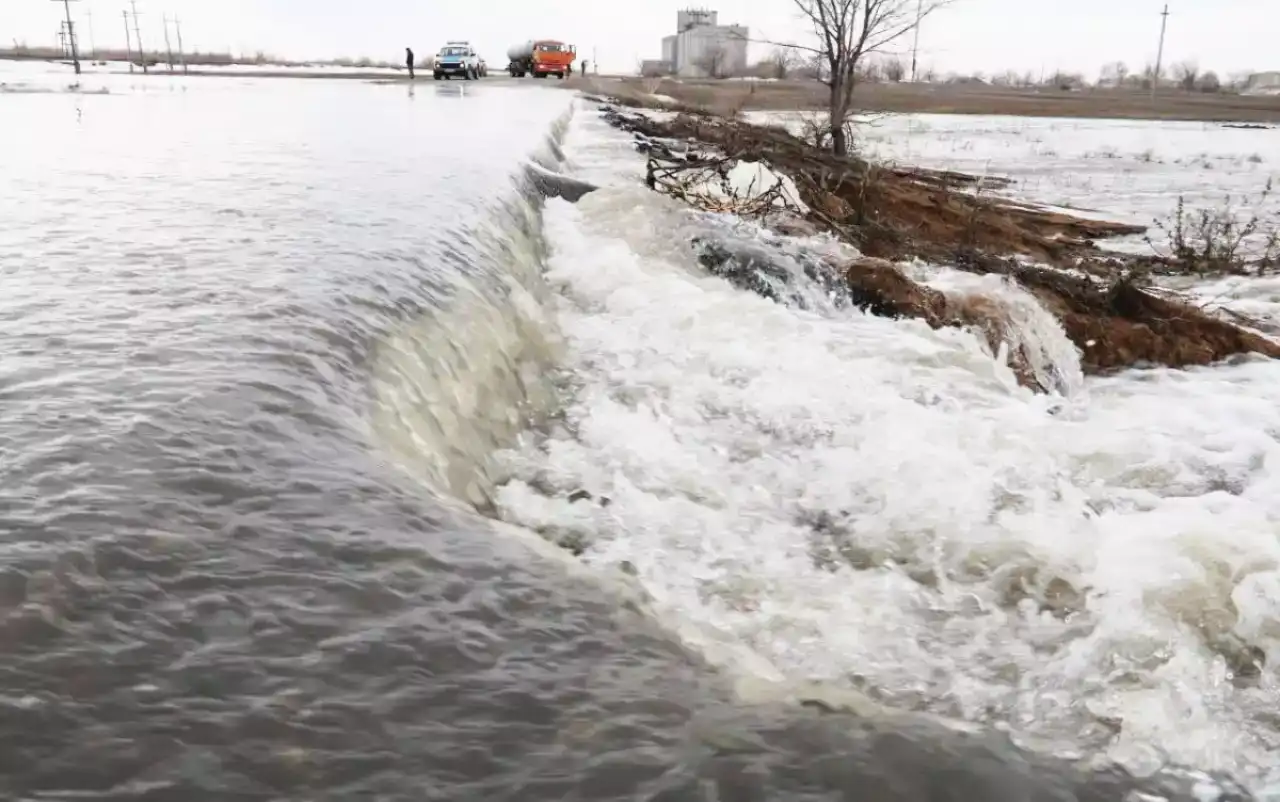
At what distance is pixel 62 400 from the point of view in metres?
4.09

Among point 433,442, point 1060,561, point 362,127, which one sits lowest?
point 1060,561

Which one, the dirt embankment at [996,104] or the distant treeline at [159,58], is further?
the distant treeline at [159,58]

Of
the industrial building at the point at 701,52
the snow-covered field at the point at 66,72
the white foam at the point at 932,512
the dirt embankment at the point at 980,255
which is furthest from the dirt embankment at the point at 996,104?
the white foam at the point at 932,512

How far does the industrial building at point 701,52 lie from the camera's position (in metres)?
110

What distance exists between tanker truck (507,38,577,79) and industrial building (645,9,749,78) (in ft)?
158

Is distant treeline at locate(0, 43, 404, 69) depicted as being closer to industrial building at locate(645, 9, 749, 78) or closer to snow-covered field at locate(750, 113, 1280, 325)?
industrial building at locate(645, 9, 749, 78)

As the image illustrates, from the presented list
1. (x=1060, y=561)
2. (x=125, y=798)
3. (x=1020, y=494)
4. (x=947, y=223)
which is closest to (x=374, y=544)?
(x=125, y=798)

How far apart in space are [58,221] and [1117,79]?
569 feet

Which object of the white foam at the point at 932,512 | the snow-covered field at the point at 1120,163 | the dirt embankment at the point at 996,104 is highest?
the dirt embankment at the point at 996,104

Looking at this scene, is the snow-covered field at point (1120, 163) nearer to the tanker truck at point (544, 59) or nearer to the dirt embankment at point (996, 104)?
the dirt embankment at point (996, 104)

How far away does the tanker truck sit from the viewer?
5738 centimetres

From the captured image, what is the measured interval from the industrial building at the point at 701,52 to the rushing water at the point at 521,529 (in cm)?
10378

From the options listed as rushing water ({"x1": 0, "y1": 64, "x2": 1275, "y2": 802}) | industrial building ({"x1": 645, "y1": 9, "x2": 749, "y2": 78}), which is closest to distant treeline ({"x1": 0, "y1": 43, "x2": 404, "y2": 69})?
industrial building ({"x1": 645, "y1": 9, "x2": 749, "y2": 78})

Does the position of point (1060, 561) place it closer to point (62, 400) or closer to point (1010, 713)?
point (1010, 713)
